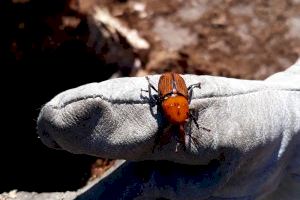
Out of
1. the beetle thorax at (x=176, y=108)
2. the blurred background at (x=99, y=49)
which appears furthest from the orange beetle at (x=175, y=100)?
the blurred background at (x=99, y=49)

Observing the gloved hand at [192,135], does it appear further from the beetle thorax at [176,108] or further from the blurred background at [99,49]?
the blurred background at [99,49]

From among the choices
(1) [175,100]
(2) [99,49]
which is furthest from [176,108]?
(2) [99,49]

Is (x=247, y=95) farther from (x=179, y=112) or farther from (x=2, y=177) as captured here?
(x=2, y=177)

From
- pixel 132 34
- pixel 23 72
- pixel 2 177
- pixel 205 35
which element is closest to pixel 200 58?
pixel 205 35

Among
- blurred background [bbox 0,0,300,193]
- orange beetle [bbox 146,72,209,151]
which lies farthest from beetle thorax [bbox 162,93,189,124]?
blurred background [bbox 0,0,300,193]

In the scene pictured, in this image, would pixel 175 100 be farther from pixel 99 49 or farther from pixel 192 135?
A: pixel 99 49

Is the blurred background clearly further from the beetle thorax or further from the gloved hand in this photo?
the beetle thorax
